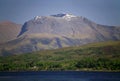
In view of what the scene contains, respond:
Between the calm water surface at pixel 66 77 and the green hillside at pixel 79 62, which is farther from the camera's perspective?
the green hillside at pixel 79 62

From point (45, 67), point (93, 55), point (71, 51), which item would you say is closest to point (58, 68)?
point (45, 67)

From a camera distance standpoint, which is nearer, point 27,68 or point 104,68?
point 104,68

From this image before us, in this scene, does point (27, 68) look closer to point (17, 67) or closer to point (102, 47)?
point (17, 67)

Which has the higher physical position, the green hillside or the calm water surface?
the green hillside

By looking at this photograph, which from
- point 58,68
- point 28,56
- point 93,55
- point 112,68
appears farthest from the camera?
point 28,56

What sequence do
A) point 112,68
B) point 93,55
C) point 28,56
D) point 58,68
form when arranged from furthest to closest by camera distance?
1. point 28,56
2. point 93,55
3. point 58,68
4. point 112,68

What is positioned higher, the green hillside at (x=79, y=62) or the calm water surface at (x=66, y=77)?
the green hillside at (x=79, y=62)

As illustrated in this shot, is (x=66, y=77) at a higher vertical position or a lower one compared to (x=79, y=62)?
lower

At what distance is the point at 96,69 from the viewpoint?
124375mm

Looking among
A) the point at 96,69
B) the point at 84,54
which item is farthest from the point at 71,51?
the point at 96,69

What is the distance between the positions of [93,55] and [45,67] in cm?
4204

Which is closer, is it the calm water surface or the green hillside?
the calm water surface

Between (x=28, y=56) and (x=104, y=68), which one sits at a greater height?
(x=28, y=56)

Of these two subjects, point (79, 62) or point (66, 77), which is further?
point (79, 62)
